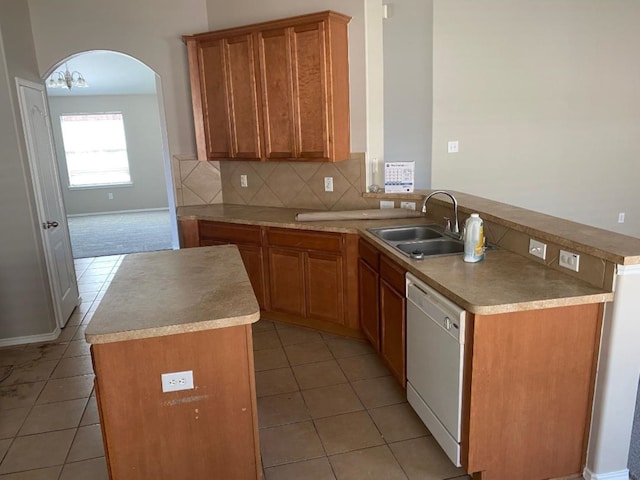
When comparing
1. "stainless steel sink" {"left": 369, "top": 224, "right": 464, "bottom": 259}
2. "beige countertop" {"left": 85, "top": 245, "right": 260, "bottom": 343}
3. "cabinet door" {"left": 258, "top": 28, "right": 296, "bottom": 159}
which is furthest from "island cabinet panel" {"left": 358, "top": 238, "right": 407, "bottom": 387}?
"cabinet door" {"left": 258, "top": 28, "right": 296, "bottom": 159}

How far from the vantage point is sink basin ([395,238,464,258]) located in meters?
2.84

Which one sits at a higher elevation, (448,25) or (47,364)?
(448,25)

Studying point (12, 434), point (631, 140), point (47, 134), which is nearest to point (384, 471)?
point (12, 434)

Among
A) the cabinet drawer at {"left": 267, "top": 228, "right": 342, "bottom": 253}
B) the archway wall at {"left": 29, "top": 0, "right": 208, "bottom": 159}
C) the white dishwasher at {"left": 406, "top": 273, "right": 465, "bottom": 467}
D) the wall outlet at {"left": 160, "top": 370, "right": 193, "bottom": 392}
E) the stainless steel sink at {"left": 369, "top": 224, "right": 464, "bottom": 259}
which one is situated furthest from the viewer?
A: the archway wall at {"left": 29, "top": 0, "right": 208, "bottom": 159}

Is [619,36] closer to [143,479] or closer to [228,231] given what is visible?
[228,231]

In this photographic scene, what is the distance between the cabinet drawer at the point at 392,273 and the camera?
2584 mm

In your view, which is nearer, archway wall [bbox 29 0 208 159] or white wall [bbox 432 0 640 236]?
archway wall [bbox 29 0 208 159]

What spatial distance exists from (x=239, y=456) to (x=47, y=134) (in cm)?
355

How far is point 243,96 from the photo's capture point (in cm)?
393

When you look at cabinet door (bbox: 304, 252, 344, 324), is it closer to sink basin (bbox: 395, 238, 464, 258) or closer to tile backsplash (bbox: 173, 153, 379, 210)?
tile backsplash (bbox: 173, 153, 379, 210)

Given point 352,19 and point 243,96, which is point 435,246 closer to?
point 352,19

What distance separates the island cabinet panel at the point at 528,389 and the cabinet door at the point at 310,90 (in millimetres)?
2142

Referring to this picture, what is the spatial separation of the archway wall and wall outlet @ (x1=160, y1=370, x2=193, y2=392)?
321 cm

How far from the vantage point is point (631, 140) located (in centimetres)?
548
